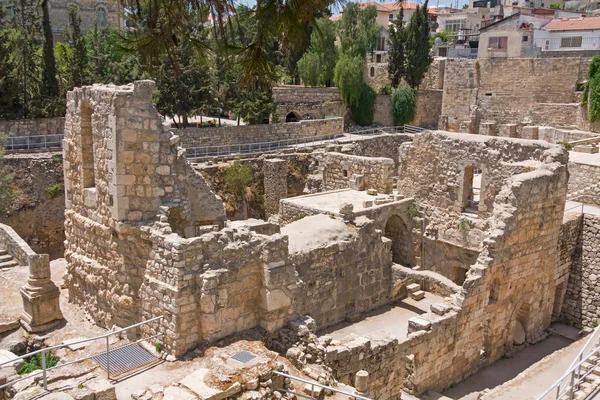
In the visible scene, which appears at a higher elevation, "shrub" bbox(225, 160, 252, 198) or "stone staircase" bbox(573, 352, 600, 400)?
"shrub" bbox(225, 160, 252, 198)

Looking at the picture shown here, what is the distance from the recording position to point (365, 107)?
38.6m

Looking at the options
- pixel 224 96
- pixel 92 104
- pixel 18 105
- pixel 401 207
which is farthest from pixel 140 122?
pixel 224 96

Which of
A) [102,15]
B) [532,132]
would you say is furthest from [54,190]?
[102,15]

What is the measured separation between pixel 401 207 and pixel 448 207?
1.51 meters

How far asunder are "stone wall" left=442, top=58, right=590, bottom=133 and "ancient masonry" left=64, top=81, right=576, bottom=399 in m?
17.2

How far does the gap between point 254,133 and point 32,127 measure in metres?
10.4

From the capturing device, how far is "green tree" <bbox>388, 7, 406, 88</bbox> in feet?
125

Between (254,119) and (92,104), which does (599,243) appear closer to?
(92,104)

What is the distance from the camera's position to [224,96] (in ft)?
102

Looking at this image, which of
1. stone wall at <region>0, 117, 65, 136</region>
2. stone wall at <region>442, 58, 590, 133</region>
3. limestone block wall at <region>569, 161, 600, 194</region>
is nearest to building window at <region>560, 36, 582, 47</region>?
stone wall at <region>442, 58, 590, 133</region>

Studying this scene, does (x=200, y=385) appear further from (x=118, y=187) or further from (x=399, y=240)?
(x=399, y=240)

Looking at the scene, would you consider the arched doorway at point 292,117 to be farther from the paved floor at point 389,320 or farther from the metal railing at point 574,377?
the metal railing at point 574,377

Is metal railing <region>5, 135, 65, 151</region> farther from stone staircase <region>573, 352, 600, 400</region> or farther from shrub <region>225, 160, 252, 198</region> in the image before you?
stone staircase <region>573, 352, 600, 400</region>

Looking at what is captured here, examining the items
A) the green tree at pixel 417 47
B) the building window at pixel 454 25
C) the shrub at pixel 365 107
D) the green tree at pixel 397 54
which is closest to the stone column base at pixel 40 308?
the shrub at pixel 365 107
